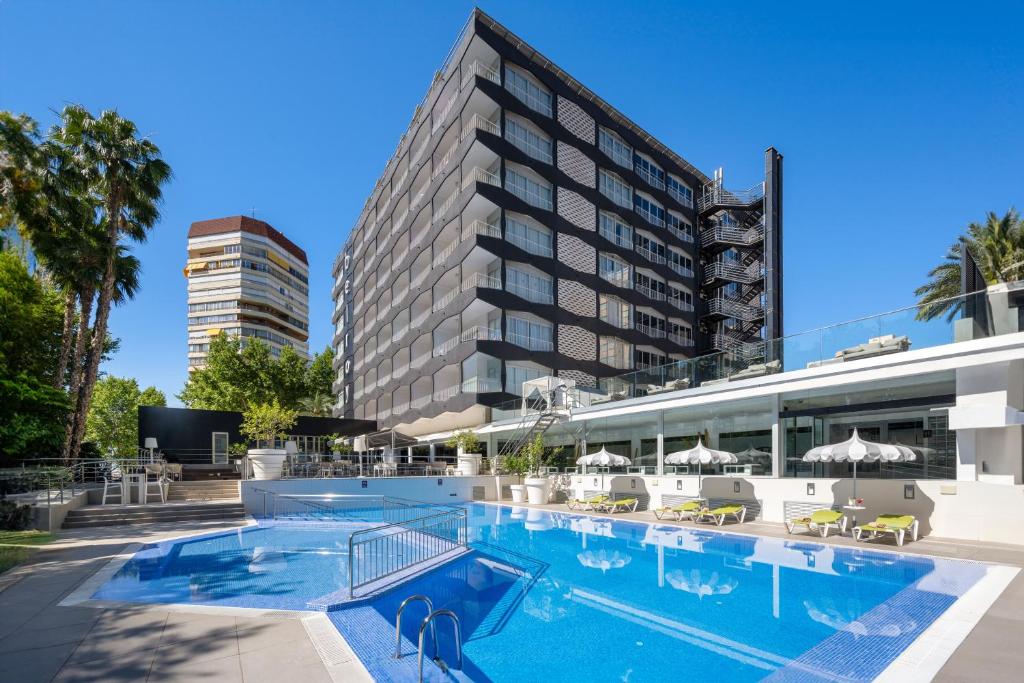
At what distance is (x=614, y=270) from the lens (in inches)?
1593

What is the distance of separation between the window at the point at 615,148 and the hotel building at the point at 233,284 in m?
66.7

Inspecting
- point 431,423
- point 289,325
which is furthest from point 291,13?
point 289,325

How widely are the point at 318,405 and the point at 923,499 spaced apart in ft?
207

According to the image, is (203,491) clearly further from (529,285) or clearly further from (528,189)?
(528,189)

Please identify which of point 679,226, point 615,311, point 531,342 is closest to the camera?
point 531,342

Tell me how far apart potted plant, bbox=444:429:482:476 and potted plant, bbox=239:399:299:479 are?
26.6 feet

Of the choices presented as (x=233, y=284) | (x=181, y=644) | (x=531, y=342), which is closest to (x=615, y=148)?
(x=531, y=342)

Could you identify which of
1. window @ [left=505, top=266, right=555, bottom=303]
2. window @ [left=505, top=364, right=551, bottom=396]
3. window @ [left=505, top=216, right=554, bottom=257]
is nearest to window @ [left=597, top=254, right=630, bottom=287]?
window @ [left=505, top=216, right=554, bottom=257]

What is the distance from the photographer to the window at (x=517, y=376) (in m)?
32.3

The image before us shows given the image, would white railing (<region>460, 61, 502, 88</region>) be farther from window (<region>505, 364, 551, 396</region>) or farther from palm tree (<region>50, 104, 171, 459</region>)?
window (<region>505, 364, 551, 396</region>)

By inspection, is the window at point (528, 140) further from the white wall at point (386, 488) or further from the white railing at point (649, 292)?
the white wall at point (386, 488)

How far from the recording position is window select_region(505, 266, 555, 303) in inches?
1320

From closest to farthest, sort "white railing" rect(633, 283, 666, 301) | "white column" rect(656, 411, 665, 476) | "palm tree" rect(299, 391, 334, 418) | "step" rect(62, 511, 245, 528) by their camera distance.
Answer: "step" rect(62, 511, 245, 528)
"white column" rect(656, 411, 665, 476)
"white railing" rect(633, 283, 666, 301)
"palm tree" rect(299, 391, 334, 418)

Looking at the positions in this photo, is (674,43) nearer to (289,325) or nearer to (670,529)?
(670,529)
